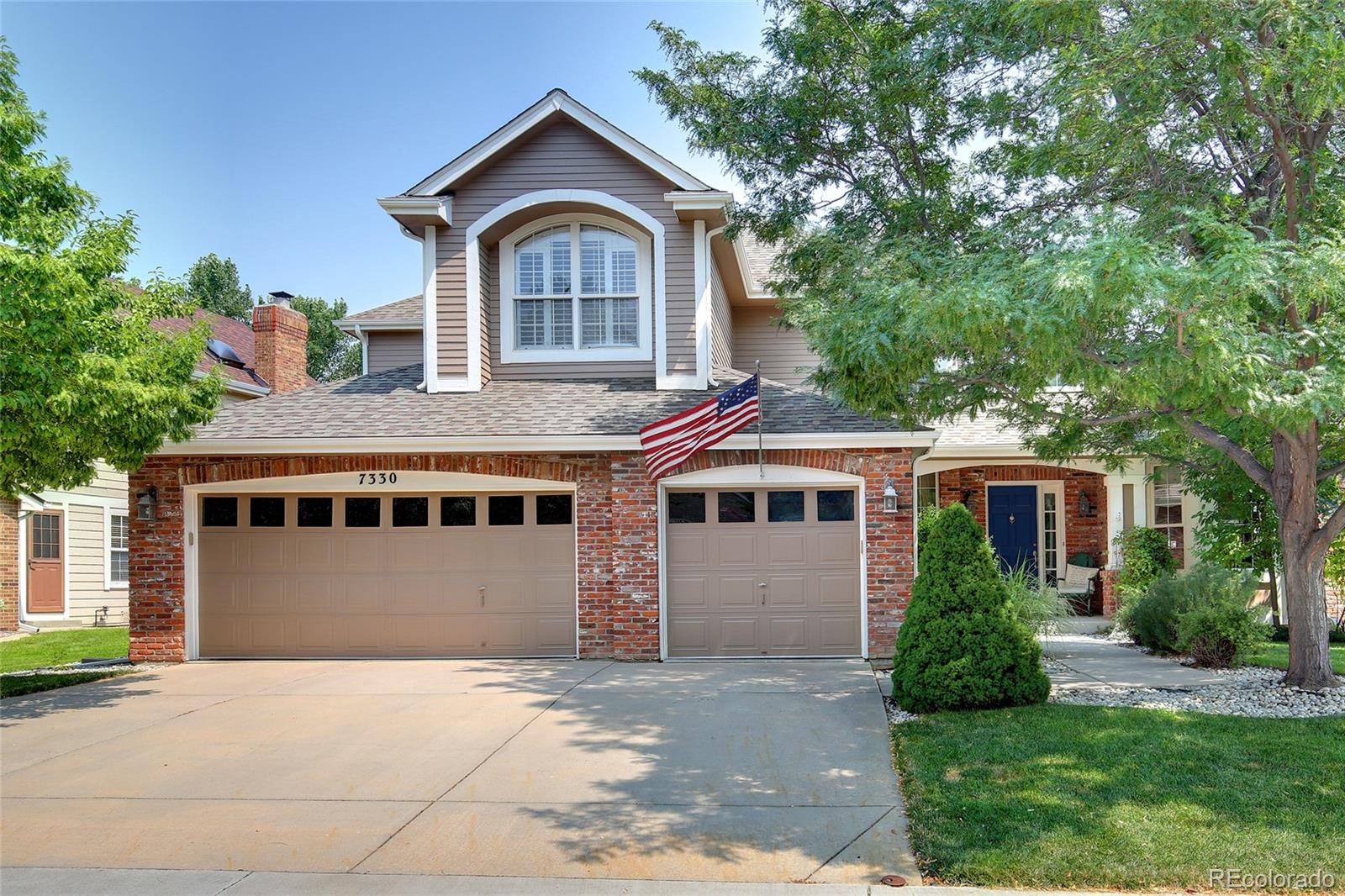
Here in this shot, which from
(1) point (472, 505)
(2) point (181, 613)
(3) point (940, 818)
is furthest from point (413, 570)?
(3) point (940, 818)

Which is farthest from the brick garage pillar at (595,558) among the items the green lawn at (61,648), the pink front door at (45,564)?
the pink front door at (45,564)

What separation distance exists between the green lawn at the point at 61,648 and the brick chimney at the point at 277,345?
19.5 ft

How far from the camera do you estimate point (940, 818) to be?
19.4 feet

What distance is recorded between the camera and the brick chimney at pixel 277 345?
21.4 metres

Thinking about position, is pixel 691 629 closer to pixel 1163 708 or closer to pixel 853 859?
pixel 1163 708

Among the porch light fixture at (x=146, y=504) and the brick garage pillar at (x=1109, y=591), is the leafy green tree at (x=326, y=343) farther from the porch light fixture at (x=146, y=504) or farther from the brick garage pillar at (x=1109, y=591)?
the brick garage pillar at (x=1109, y=591)

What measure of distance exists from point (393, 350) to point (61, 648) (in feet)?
23.9

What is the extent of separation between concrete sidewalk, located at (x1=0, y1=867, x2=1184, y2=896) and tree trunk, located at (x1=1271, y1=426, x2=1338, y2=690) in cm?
555

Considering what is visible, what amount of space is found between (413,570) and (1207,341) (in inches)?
383

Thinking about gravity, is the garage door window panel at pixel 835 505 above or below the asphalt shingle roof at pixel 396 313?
below

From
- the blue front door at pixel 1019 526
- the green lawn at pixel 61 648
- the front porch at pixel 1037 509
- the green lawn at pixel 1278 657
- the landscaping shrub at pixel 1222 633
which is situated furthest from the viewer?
the blue front door at pixel 1019 526

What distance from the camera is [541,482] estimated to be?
12641 millimetres

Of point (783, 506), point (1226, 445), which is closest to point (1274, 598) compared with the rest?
point (1226, 445)

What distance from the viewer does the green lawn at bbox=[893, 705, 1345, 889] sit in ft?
16.9
